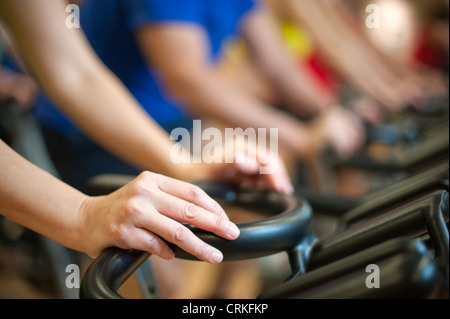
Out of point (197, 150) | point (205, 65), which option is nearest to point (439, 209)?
point (197, 150)

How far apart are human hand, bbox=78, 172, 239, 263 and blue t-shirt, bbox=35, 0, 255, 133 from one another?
707 millimetres

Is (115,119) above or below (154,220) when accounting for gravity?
above

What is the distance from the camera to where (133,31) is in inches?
43.1

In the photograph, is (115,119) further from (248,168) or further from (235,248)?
(235,248)

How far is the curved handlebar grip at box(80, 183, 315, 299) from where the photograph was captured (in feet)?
1.32

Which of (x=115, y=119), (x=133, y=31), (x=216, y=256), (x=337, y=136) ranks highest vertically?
(x=133, y=31)

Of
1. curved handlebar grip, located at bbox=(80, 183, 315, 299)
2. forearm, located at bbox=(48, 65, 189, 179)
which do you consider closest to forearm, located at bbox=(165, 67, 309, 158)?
forearm, located at bbox=(48, 65, 189, 179)

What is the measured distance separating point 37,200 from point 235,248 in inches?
8.5

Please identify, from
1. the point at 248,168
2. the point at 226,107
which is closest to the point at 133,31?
the point at 226,107

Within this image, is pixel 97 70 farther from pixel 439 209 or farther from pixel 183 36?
pixel 439 209

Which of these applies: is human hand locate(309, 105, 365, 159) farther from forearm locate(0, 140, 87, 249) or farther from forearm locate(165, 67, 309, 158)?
forearm locate(0, 140, 87, 249)

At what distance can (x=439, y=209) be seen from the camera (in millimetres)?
447

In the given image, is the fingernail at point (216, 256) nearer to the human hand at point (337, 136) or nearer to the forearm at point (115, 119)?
the forearm at point (115, 119)
